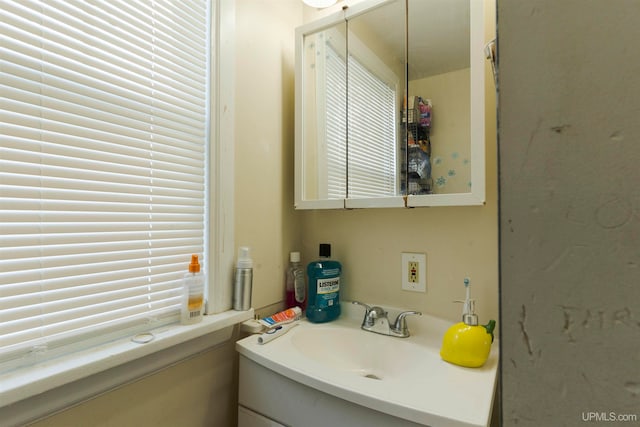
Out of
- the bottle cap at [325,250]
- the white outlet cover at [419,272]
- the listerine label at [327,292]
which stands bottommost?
the listerine label at [327,292]

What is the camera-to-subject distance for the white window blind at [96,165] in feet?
1.86

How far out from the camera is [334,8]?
47.4 inches

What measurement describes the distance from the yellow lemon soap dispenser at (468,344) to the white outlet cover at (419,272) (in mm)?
208

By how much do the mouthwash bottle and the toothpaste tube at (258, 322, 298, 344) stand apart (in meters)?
0.10

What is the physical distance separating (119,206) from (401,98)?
0.88m

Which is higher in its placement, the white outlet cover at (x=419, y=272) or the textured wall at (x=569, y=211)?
the textured wall at (x=569, y=211)

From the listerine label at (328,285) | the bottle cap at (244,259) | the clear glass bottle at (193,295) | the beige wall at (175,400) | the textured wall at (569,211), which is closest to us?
the textured wall at (569,211)

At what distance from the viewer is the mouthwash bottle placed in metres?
1.05

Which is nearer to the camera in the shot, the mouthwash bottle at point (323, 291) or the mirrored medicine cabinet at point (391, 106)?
the mirrored medicine cabinet at point (391, 106)

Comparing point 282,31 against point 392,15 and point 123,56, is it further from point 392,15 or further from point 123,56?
point 123,56

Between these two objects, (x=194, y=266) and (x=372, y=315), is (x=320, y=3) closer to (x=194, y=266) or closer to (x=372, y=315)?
(x=194, y=266)

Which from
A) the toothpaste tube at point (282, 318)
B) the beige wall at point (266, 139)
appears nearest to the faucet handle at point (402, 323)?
the toothpaste tube at point (282, 318)

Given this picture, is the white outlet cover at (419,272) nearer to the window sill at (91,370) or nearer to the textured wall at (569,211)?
the window sill at (91,370)

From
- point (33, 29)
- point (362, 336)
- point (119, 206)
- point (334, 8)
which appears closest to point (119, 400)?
point (119, 206)
